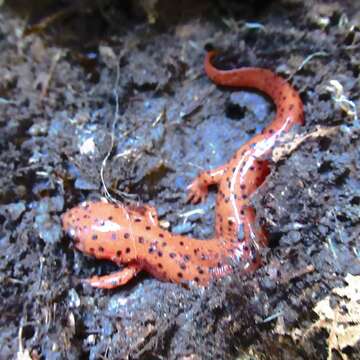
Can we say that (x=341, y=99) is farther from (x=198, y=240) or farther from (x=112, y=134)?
(x=112, y=134)

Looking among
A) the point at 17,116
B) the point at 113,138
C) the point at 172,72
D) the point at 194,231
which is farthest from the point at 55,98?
the point at 194,231

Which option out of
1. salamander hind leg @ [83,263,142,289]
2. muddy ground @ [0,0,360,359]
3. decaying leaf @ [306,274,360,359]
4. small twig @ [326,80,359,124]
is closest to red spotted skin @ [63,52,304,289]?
salamander hind leg @ [83,263,142,289]

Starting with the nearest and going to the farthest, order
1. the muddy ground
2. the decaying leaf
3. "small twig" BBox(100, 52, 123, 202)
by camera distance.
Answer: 1. the decaying leaf
2. the muddy ground
3. "small twig" BBox(100, 52, 123, 202)

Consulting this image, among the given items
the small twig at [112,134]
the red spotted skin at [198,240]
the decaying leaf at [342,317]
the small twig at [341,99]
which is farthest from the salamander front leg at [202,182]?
the decaying leaf at [342,317]

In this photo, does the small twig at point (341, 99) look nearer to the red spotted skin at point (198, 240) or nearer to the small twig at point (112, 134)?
the red spotted skin at point (198, 240)

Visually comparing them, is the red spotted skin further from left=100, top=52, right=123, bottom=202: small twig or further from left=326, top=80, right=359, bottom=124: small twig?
left=326, top=80, right=359, bottom=124: small twig
